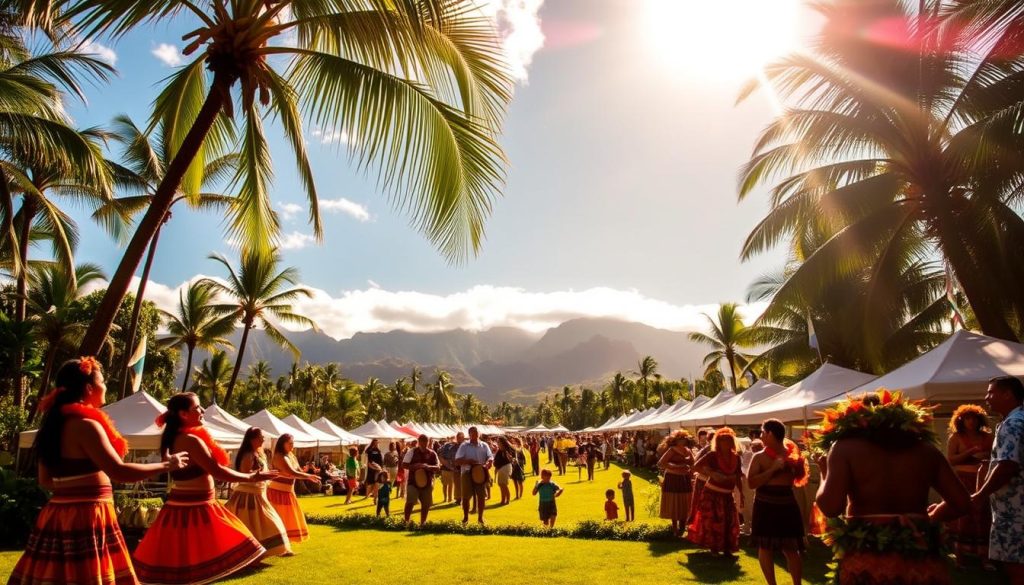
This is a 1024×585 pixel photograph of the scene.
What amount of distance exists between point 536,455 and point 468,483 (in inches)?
579

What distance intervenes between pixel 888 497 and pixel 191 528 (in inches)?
219

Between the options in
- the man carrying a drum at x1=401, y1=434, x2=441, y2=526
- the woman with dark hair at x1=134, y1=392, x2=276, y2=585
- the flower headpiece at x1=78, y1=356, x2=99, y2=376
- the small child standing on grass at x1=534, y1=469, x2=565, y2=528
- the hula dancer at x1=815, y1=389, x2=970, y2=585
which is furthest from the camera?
the man carrying a drum at x1=401, y1=434, x2=441, y2=526

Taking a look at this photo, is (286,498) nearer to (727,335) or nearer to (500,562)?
(500,562)

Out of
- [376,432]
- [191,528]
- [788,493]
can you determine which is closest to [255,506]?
[191,528]

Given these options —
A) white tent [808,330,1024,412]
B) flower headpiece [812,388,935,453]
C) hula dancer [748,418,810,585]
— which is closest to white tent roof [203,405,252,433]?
hula dancer [748,418,810,585]

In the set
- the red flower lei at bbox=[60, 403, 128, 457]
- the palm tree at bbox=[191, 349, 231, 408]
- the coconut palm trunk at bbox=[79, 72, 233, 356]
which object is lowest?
the red flower lei at bbox=[60, 403, 128, 457]

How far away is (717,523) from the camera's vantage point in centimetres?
838

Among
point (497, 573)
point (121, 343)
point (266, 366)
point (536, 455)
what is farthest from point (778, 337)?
point (266, 366)

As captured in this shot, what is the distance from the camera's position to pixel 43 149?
9.30 m

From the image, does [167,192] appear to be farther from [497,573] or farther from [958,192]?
[958,192]

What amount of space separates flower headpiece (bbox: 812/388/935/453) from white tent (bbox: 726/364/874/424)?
7.29 m

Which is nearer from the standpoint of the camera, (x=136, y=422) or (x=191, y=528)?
(x=191, y=528)

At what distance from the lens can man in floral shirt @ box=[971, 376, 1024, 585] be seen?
4477mm

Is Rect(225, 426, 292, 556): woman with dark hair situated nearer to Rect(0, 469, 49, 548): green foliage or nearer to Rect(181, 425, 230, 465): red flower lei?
Rect(181, 425, 230, 465): red flower lei
